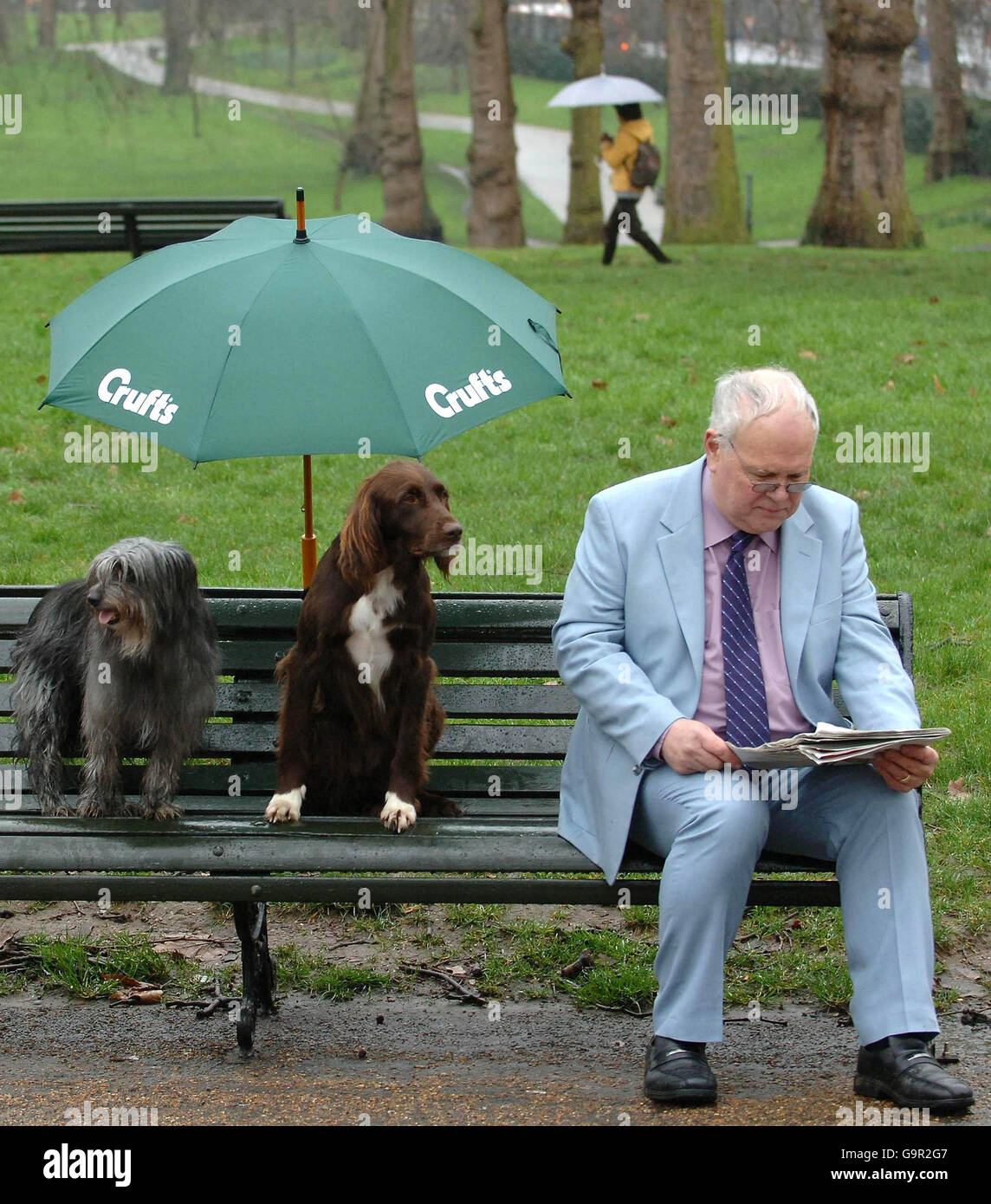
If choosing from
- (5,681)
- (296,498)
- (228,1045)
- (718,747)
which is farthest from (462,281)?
(296,498)

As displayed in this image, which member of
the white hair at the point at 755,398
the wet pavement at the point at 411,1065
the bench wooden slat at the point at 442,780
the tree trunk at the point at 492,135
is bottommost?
the wet pavement at the point at 411,1065

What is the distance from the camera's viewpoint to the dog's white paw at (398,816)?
4.35 meters

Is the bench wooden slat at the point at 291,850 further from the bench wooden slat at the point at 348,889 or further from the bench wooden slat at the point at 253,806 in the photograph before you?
the bench wooden slat at the point at 253,806

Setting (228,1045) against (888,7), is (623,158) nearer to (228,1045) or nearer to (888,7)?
(888,7)

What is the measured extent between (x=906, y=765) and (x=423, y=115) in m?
52.9

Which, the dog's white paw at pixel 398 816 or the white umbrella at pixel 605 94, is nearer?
the dog's white paw at pixel 398 816

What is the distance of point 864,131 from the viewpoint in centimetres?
1680

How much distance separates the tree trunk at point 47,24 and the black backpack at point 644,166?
123 feet

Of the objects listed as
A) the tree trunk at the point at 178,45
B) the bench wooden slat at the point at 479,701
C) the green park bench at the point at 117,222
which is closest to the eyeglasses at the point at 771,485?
the bench wooden slat at the point at 479,701

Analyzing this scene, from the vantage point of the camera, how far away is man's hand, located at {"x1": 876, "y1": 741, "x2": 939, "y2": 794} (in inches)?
155

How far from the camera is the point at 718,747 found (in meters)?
4.06

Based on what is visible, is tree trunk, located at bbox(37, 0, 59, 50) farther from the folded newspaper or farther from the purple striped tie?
the folded newspaper

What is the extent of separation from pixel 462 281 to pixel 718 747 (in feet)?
5.03

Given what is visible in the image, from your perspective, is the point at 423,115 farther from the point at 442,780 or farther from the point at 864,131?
the point at 442,780
